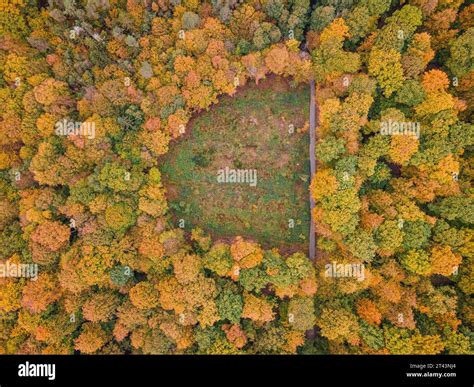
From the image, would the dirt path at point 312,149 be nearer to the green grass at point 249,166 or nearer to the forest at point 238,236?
the green grass at point 249,166

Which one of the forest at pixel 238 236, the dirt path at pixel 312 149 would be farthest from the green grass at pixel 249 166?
the forest at pixel 238 236

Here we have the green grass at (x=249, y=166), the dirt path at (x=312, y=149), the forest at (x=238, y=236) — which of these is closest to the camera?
the forest at (x=238, y=236)

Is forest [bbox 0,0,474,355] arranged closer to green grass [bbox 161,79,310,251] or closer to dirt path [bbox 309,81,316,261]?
dirt path [bbox 309,81,316,261]

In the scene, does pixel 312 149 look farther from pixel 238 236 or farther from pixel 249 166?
pixel 238 236

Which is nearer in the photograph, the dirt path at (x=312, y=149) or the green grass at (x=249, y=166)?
the dirt path at (x=312, y=149)

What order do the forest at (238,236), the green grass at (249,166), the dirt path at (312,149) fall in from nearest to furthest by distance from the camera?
the forest at (238,236), the dirt path at (312,149), the green grass at (249,166)

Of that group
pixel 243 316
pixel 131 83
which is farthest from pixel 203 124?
pixel 243 316
